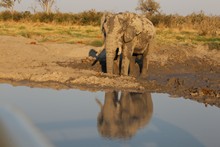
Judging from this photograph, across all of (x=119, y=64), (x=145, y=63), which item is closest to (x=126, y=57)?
(x=119, y=64)

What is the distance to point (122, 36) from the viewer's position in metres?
12.0

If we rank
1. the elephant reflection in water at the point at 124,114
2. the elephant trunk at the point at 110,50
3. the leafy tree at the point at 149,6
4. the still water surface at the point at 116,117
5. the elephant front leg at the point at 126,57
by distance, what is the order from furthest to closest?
1. the leafy tree at the point at 149,6
2. the elephant front leg at the point at 126,57
3. the elephant trunk at the point at 110,50
4. the elephant reflection in water at the point at 124,114
5. the still water surface at the point at 116,117

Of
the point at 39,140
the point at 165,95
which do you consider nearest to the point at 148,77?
the point at 165,95

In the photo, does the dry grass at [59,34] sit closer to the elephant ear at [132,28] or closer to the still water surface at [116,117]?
the elephant ear at [132,28]

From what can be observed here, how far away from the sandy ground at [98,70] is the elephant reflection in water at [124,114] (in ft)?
3.26

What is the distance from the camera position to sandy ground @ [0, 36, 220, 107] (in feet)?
35.6

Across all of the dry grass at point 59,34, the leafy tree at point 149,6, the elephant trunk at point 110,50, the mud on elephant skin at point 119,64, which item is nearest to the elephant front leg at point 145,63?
the mud on elephant skin at point 119,64

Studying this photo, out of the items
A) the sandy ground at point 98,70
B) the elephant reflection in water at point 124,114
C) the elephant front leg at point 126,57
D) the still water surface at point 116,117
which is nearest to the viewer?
the still water surface at point 116,117

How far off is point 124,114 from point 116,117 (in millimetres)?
318

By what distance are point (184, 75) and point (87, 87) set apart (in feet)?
13.1

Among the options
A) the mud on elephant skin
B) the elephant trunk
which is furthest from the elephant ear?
the mud on elephant skin

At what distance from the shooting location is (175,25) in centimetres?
3444

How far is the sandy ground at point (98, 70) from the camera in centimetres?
1084

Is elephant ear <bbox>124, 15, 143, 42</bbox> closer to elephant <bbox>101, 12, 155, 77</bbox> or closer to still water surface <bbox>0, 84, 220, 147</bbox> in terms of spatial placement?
elephant <bbox>101, 12, 155, 77</bbox>
